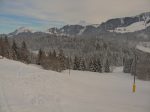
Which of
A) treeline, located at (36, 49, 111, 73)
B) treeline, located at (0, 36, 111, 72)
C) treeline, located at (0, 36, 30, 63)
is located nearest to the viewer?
treeline, located at (36, 49, 111, 73)

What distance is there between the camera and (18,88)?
19828 millimetres

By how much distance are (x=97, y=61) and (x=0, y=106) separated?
74.5 meters

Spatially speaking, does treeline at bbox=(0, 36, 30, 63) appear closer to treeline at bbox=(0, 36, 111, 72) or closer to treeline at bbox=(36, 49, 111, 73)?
treeline at bbox=(0, 36, 111, 72)

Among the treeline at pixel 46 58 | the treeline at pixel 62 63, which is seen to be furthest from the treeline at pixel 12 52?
the treeline at pixel 62 63

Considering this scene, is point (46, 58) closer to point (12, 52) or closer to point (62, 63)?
point (62, 63)

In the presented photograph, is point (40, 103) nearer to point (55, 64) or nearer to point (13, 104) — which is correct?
point (13, 104)

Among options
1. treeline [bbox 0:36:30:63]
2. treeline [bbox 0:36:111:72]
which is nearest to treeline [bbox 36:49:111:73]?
treeline [bbox 0:36:111:72]

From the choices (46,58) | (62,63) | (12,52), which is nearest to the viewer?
(46,58)

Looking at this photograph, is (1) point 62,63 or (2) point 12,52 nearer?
(2) point 12,52

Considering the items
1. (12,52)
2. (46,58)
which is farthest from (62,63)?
(12,52)

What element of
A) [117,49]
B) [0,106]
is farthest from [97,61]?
[117,49]

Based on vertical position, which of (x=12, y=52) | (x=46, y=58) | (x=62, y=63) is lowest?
(x=62, y=63)

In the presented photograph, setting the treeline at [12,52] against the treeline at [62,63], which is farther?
the treeline at [12,52]

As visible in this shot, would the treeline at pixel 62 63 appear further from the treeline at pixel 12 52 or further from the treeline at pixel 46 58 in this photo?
the treeline at pixel 12 52
